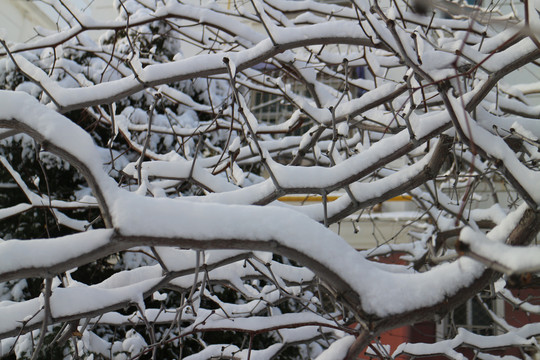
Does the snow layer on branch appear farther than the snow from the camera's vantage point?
No

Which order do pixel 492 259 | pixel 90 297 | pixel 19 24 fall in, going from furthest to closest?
1. pixel 19 24
2. pixel 90 297
3. pixel 492 259

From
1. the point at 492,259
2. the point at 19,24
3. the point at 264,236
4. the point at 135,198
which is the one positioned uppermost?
the point at 19,24

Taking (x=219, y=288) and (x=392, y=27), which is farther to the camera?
(x=219, y=288)

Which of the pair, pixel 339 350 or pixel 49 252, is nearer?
pixel 49 252

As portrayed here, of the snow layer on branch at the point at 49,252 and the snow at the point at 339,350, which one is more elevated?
the snow layer on branch at the point at 49,252

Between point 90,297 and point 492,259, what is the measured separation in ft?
4.99

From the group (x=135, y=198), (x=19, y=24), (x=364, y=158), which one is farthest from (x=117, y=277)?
(x=19, y=24)

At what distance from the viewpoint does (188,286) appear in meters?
2.70

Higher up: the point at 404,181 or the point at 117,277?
the point at 404,181

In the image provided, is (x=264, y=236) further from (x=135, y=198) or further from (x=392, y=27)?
(x=392, y=27)

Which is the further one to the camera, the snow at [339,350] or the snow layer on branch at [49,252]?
the snow at [339,350]

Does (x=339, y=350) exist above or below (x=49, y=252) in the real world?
below

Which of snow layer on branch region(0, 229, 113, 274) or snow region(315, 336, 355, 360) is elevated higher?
snow layer on branch region(0, 229, 113, 274)

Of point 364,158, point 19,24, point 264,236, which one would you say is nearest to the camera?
point 264,236
